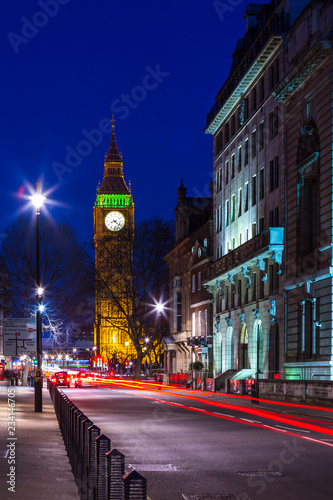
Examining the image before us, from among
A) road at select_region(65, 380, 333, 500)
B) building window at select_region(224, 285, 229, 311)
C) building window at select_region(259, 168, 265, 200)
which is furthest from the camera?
building window at select_region(224, 285, 229, 311)

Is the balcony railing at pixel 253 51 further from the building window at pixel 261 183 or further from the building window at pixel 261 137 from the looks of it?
the building window at pixel 261 183

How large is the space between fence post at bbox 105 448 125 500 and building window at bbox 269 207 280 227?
4485 centimetres

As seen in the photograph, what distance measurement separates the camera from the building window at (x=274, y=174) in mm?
51706

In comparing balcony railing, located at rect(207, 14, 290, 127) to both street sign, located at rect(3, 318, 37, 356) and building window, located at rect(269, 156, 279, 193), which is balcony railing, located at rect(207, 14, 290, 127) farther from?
street sign, located at rect(3, 318, 37, 356)

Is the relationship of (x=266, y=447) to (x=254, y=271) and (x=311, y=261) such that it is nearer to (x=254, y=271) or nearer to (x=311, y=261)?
(x=311, y=261)

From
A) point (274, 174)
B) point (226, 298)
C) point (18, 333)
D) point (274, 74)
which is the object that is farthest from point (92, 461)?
point (226, 298)

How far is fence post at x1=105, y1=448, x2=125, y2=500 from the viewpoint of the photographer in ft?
20.3

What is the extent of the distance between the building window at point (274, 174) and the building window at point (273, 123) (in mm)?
1557

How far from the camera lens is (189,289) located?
87812 mm

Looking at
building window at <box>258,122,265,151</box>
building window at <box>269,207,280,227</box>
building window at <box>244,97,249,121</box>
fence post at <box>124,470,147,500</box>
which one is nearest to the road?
fence post at <box>124,470,147,500</box>

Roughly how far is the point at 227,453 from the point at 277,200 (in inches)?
1425

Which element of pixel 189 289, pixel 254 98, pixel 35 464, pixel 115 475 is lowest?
pixel 35 464

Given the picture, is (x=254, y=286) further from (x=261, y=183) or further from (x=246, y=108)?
(x=246, y=108)

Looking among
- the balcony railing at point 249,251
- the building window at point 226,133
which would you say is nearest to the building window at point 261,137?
the balcony railing at point 249,251
